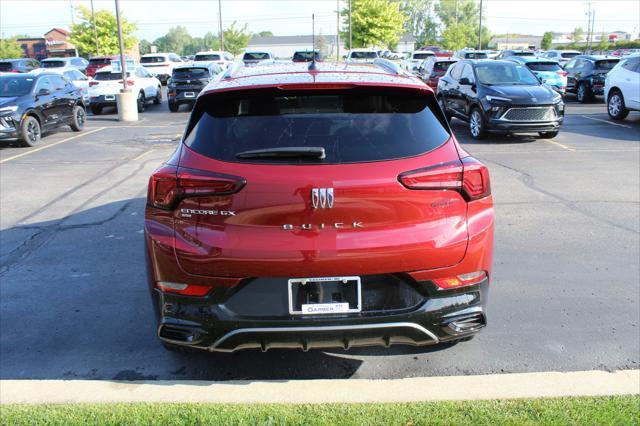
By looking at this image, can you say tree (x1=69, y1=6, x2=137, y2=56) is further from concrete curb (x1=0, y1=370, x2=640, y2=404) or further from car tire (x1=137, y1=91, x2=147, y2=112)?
concrete curb (x1=0, y1=370, x2=640, y2=404)

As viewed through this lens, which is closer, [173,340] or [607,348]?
[173,340]

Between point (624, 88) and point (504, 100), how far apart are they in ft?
17.3

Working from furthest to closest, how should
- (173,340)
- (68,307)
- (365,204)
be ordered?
1. (68,307)
2. (173,340)
3. (365,204)

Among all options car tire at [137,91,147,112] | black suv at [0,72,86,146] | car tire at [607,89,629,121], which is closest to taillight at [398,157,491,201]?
black suv at [0,72,86,146]

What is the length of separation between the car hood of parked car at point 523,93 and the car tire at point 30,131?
1072cm

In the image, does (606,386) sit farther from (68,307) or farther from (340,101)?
(68,307)

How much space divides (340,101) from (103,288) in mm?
3025

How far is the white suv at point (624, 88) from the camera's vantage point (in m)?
15.4

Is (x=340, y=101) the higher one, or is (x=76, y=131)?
(x=340, y=101)

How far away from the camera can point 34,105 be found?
1431cm

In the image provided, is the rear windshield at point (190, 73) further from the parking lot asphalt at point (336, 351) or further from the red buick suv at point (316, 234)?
the red buick suv at point (316, 234)

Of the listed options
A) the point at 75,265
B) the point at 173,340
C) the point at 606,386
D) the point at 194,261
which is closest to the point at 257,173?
the point at 194,261

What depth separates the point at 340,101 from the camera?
338cm

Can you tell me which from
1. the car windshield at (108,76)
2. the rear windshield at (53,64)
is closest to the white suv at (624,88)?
the car windshield at (108,76)
